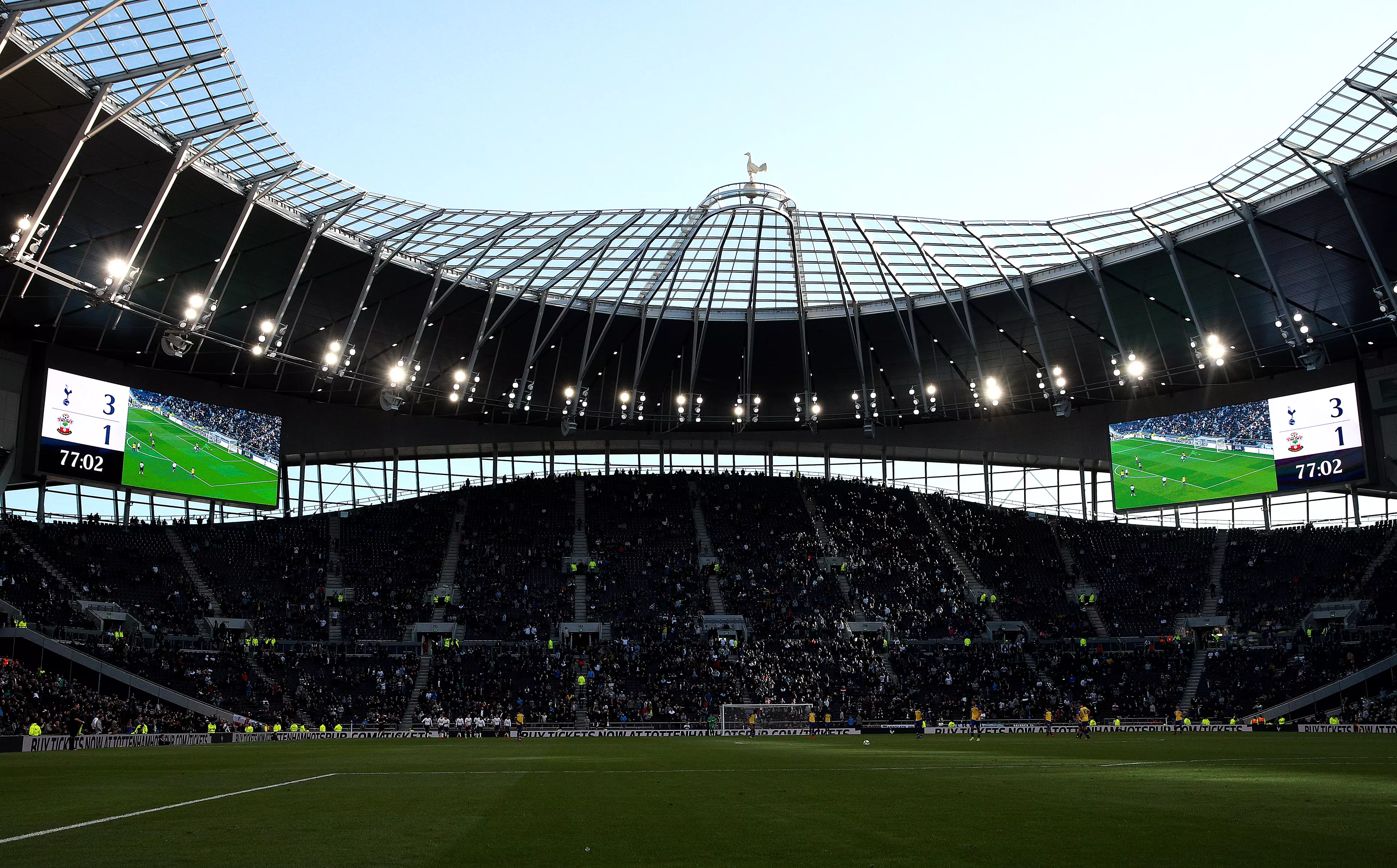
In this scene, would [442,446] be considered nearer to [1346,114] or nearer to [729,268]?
[729,268]

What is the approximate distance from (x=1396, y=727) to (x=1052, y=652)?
19.3 meters

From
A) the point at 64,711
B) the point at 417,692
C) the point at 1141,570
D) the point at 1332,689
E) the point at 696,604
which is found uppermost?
the point at 1141,570

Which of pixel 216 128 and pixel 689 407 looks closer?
pixel 216 128

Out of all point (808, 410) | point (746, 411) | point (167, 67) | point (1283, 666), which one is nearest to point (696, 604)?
point (746, 411)

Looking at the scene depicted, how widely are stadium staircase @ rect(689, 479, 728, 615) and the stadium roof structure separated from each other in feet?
20.3

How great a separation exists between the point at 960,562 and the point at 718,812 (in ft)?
202

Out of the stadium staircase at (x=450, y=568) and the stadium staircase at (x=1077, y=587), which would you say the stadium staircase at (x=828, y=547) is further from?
the stadium staircase at (x=450, y=568)

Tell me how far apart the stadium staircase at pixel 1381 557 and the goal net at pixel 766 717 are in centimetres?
3237

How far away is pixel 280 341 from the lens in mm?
51906

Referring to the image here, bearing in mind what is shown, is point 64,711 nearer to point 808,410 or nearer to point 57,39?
point 57,39

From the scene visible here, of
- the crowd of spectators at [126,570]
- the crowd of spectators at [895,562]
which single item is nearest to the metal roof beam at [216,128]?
the crowd of spectators at [126,570]

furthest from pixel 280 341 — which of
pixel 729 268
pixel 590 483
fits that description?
pixel 590 483

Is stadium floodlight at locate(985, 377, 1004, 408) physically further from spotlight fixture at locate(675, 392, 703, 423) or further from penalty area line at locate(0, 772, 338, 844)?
penalty area line at locate(0, 772, 338, 844)

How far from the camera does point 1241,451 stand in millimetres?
64062
